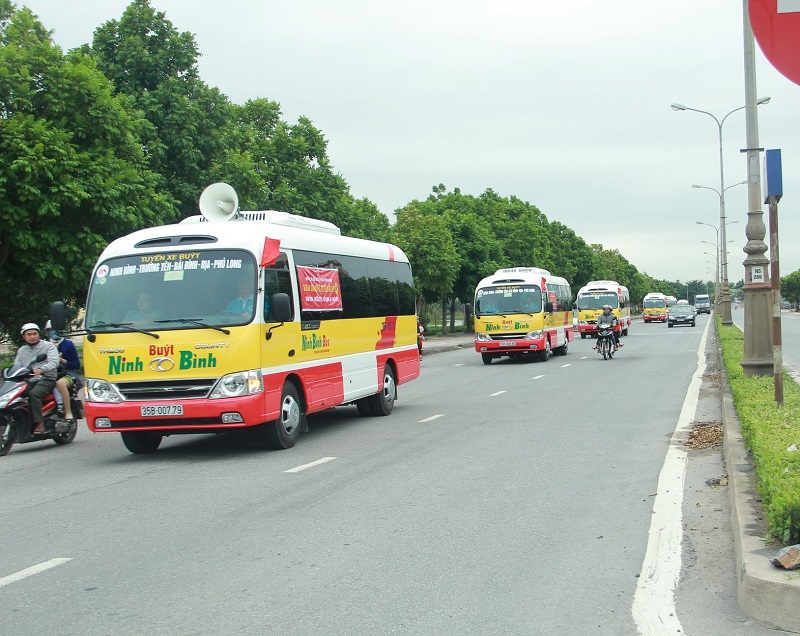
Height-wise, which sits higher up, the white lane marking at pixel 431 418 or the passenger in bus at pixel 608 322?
the passenger in bus at pixel 608 322

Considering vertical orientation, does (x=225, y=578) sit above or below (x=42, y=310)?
below

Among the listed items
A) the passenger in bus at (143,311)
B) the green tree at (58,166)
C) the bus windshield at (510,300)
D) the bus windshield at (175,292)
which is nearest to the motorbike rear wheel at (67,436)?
the bus windshield at (175,292)

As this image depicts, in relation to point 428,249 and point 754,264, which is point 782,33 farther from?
point 428,249

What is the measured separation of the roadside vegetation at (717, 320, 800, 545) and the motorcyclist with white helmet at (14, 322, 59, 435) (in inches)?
331

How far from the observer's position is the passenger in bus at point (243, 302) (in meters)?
10.1

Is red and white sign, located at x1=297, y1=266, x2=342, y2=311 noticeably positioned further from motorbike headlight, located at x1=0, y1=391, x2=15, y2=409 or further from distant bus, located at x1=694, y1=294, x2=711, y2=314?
distant bus, located at x1=694, y1=294, x2=711, y2=314

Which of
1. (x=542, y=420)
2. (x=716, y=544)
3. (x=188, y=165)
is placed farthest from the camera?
(x=188, y=165)

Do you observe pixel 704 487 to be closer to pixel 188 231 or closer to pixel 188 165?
pixel 188 231

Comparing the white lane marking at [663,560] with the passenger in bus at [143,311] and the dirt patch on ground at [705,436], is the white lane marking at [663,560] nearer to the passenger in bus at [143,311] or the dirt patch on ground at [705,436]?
the dirt patch on ground at [705,436]

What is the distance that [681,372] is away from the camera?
21844mm

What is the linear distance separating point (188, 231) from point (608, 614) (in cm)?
753

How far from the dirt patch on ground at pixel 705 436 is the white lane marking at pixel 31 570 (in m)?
7.02

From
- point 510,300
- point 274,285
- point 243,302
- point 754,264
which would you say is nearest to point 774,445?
point 243,302

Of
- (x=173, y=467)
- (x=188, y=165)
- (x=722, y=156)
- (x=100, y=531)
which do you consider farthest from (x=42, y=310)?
(x=722, y=156)
